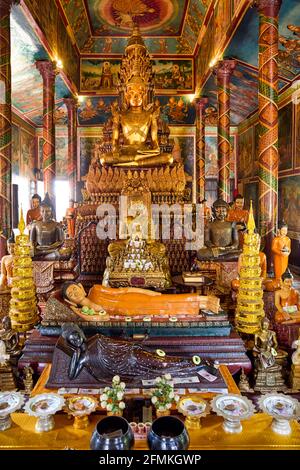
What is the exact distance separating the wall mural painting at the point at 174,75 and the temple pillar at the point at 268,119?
862cm

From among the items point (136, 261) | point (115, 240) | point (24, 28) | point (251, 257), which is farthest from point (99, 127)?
point (251, 257)

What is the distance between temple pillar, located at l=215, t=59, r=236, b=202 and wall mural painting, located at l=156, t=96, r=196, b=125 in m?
5.25

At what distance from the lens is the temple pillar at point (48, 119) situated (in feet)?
32.1

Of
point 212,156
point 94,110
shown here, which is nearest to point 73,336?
point 94,110

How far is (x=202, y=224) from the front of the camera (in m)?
6.81

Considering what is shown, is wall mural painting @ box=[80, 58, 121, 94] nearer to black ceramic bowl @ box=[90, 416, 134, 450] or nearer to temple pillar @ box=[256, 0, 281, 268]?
temple pillar @ box=[256, 0, 281, 268]

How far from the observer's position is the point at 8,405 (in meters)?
2.51

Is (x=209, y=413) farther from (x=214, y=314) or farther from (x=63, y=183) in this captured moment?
(x=63, y=183)

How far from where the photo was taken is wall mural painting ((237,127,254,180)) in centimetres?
1524

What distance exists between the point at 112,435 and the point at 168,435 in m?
0.32

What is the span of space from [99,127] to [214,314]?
1363 cm

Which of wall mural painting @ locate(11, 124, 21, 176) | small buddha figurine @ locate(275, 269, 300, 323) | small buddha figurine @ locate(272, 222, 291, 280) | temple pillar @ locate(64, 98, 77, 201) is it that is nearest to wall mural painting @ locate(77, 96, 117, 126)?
temple pillar @ locate(64, 98, 77, 201)

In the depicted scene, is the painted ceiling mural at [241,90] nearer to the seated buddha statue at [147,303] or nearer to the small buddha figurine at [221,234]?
the small buddha figurine at [221,234]

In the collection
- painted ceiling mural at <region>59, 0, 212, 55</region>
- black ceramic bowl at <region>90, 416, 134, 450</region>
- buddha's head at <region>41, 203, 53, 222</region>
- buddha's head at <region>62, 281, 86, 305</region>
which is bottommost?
black ceramic bowl at <region>90, 416, 134, 450</region>
